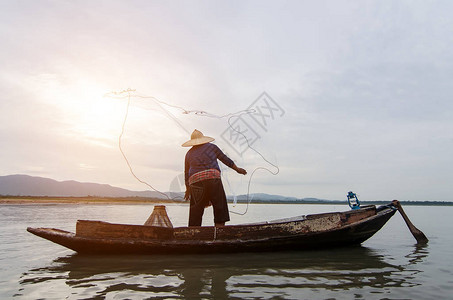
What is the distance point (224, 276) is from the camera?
4785mm

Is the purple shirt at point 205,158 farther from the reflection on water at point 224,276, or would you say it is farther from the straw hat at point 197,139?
the reflection on water at point 224,276

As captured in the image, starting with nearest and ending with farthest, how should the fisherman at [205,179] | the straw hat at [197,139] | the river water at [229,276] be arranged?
the river water at [229,276], the fisherman at [205,179], the straw hat at [197,139]

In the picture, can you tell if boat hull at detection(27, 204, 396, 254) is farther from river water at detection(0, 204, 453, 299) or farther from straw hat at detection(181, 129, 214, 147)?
straw hat at detection(181, 129, 214, 147)

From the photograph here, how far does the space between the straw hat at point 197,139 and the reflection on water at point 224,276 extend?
2.35 metres

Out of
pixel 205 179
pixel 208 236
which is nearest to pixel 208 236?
pixel 208 236

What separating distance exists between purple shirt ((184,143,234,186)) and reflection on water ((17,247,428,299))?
1819mm

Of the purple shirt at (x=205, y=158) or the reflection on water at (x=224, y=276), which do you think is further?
the purple shirt at (x=205, y=158)

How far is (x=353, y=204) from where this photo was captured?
334 inches

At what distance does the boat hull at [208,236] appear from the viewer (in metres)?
6.21

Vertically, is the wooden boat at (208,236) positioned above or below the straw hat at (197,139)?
below

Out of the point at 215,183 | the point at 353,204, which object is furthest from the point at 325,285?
the point at 353,204

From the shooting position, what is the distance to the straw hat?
7.09m

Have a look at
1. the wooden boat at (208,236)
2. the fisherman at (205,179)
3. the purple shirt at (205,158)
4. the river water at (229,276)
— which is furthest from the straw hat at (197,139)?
A: the river water at (229,276)

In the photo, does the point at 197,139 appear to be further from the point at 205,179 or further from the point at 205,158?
the point at 205,179
